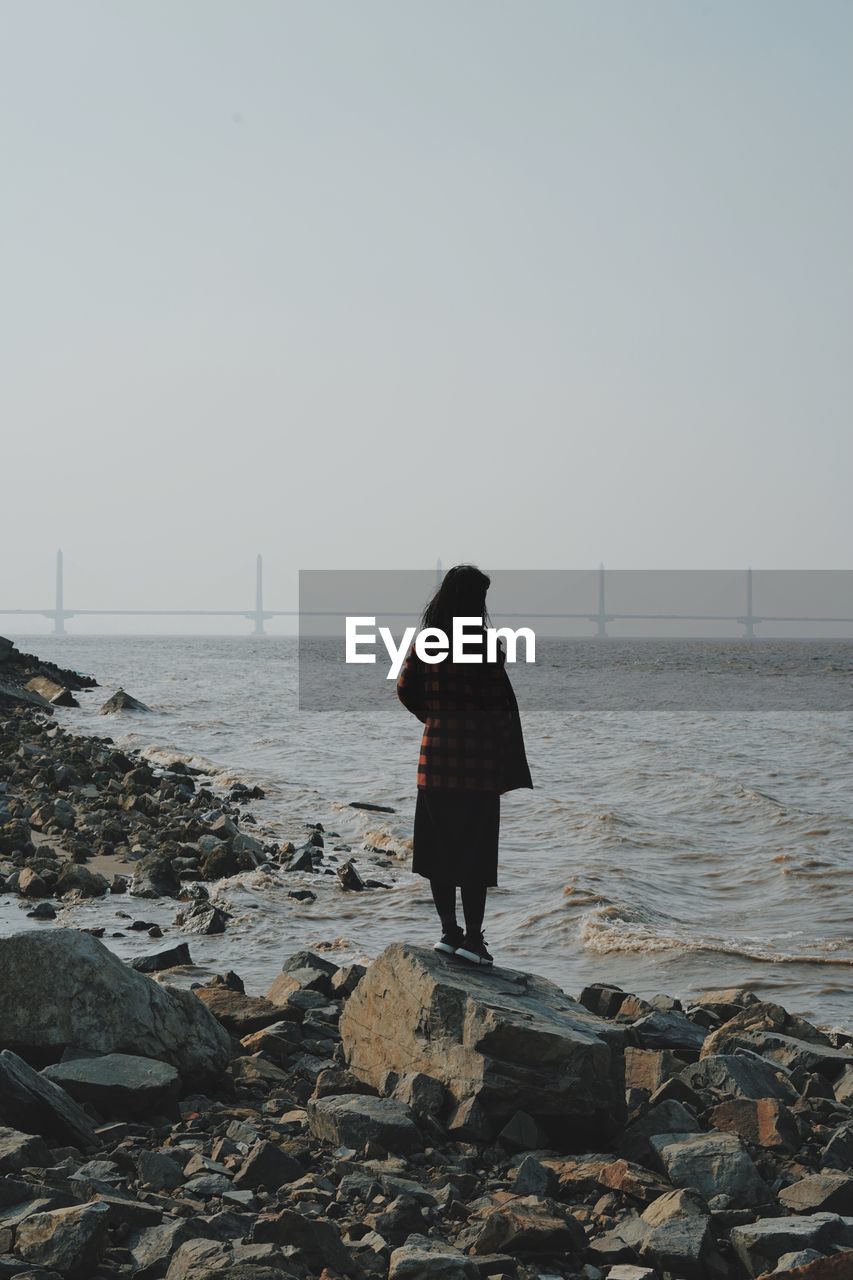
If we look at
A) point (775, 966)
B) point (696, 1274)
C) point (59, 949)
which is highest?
point (59, 949)

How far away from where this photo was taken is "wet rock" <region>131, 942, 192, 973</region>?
7753mm

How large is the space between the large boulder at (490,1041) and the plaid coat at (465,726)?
3.06ft

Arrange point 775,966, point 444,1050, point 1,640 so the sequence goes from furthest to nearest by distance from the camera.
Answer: point 1,640, point 775,966, point 444,1050

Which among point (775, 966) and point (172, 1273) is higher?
point (172, 1273)

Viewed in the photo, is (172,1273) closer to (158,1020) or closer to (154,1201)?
(154,1201)

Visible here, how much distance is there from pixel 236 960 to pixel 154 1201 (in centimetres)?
458

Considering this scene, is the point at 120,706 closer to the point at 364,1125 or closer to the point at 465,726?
the point at 465,726

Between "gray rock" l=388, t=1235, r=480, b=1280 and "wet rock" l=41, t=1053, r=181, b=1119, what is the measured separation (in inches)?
67.6

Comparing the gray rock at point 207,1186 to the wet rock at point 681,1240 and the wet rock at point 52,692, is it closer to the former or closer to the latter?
the wet rock at point 681,1240

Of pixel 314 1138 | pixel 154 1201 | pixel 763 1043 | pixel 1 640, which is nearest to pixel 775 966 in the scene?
pixel 763 1043

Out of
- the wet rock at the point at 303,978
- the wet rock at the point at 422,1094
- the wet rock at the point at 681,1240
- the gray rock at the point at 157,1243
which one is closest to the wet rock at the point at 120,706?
the wet rock at the point at 303,978

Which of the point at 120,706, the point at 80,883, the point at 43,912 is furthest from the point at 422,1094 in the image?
the point at 120,706

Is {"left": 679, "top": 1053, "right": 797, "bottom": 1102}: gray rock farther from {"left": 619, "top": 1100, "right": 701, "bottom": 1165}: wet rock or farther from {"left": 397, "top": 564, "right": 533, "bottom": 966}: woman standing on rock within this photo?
{"left": 397, "top": 564, "right": 533, "bottom": 966}: woman standing on rock

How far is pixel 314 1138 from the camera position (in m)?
5.04
